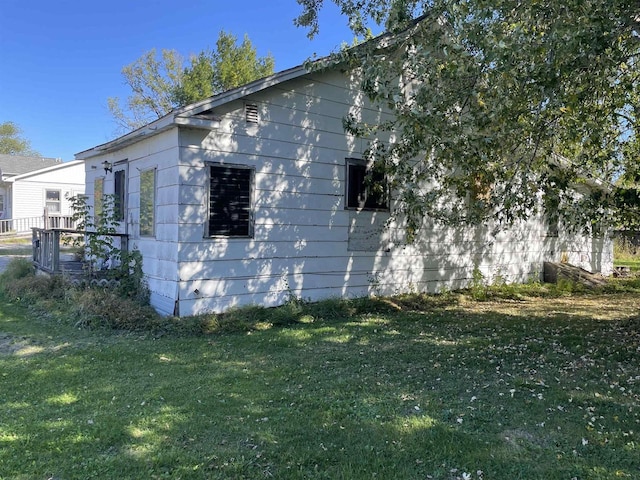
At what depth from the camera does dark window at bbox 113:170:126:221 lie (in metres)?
9.03

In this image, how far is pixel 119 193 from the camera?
9.37m

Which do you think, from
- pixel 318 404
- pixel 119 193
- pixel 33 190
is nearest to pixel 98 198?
pixel 119 193

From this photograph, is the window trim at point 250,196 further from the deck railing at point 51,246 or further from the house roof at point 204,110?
the deck railing at point 51,246

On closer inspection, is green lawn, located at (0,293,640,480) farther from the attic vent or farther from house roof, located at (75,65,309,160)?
the attic vent

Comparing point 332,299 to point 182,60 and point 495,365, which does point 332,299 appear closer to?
point 495,365

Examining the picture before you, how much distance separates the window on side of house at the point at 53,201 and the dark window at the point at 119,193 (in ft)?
61.7

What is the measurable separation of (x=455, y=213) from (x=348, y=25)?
146 inches

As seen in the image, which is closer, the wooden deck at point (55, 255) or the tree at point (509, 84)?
the tree at point (509, 84)

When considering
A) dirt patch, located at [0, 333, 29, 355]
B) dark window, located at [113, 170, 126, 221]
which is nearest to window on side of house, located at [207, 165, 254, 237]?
dark window, located at [113, 170, 126, 221]

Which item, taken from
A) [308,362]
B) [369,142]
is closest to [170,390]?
[308,362]

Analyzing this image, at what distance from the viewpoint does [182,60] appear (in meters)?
29.1

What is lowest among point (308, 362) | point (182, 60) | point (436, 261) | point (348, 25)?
point (308, 362)

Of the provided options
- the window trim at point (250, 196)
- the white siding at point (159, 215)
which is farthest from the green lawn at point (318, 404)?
the window trim at point (250, 196)

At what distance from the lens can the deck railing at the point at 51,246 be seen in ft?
28.3
